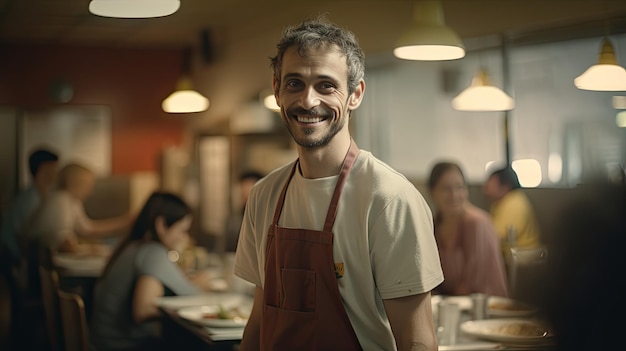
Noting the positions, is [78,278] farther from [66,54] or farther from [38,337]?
[66,54]

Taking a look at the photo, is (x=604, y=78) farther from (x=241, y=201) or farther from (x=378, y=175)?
(x=241, y=201)

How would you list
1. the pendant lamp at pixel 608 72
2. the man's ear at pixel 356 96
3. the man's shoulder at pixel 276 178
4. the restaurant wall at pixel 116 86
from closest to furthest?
1. the man's ear at pixel 356 96
2. the man's shoulder at pixel 276 178
3. the pendant lamp at pixel 608 72
4. the restaurant wall at pixel 116 86

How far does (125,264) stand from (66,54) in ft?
8.58

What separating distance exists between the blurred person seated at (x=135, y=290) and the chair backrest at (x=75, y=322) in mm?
241

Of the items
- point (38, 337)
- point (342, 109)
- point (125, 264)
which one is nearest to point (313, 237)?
point (342, 109)

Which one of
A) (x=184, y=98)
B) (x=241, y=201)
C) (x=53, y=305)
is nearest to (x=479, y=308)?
(x=53, y=305)

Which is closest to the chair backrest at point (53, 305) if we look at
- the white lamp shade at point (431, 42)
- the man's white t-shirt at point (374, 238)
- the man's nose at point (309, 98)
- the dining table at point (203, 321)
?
the dining table at point (203, 321)

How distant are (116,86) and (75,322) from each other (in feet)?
10.1

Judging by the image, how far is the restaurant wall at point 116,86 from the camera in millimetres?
6121

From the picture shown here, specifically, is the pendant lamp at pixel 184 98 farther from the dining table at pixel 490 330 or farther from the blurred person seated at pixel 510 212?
the dining table at pixel 490 330

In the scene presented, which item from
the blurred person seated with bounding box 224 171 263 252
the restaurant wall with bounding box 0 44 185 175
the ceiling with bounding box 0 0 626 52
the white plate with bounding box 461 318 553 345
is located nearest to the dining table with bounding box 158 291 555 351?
the white plate with bounding box 461 318 553 345

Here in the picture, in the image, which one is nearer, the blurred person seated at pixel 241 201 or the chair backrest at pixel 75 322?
the chair backrest at pixel 75 322

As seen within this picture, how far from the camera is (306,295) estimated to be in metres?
2.36

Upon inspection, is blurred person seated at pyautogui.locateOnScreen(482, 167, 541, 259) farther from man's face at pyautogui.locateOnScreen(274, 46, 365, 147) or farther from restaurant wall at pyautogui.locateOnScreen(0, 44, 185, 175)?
man's face at pyautogui.locateOnScreen(274, 46, 365, 147)
